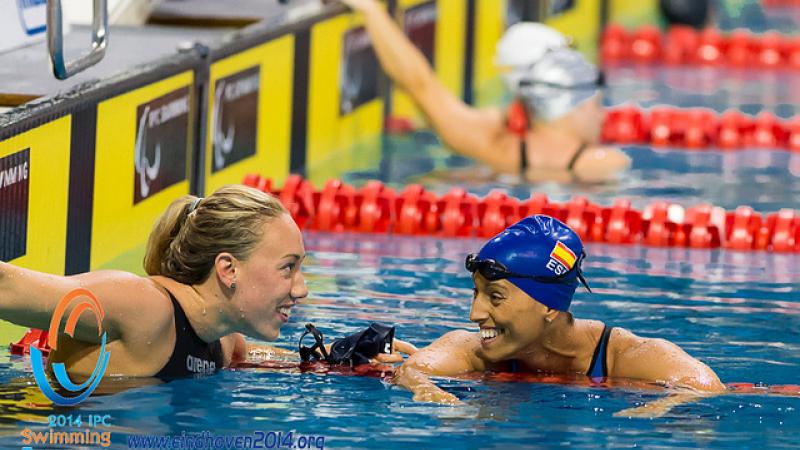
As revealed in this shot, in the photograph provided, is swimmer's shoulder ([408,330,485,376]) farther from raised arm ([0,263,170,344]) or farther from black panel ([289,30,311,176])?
black panel ([289,30,311,176])

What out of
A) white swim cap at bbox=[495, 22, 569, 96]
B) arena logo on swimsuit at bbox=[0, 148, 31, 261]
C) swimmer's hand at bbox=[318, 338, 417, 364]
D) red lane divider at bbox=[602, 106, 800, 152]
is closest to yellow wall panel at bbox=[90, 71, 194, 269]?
arena logo on swimsuit at bbox=[0, 148, 31, 261]

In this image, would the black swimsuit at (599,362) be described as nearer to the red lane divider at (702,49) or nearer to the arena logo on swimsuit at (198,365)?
the arena logo on swimsuit at (198,365)

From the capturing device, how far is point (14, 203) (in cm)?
558

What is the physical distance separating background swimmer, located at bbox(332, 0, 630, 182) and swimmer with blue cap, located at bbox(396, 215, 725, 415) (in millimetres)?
4027

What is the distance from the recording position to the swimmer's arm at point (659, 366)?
4828mm

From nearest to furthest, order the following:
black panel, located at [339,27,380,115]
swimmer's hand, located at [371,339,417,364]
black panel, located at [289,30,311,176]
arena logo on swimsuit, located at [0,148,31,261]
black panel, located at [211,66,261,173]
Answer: swimmer's hand, located at [371,339,417,364] < arena logo on swimsuit, located at [0,148,31,261] < black panel, located at [211,66,261,173] < black panel, located at [289,30,311,176] < black panel, located at [339,27,380,115]

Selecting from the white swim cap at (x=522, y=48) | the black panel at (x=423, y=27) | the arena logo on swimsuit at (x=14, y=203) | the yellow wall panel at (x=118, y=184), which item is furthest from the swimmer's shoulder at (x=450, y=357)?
the black panel at (x=423, y=27)

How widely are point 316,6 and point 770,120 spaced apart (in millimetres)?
3023

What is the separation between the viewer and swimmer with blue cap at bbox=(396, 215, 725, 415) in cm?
479

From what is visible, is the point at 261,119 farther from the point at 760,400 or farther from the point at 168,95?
the point at 760,400

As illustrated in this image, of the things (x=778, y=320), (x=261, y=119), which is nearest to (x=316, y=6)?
(x=261, y=119)

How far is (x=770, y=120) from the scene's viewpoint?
1052 cm

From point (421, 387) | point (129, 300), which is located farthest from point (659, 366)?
point (129, 300)

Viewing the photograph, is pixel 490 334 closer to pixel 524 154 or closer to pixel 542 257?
pixel 542 257
